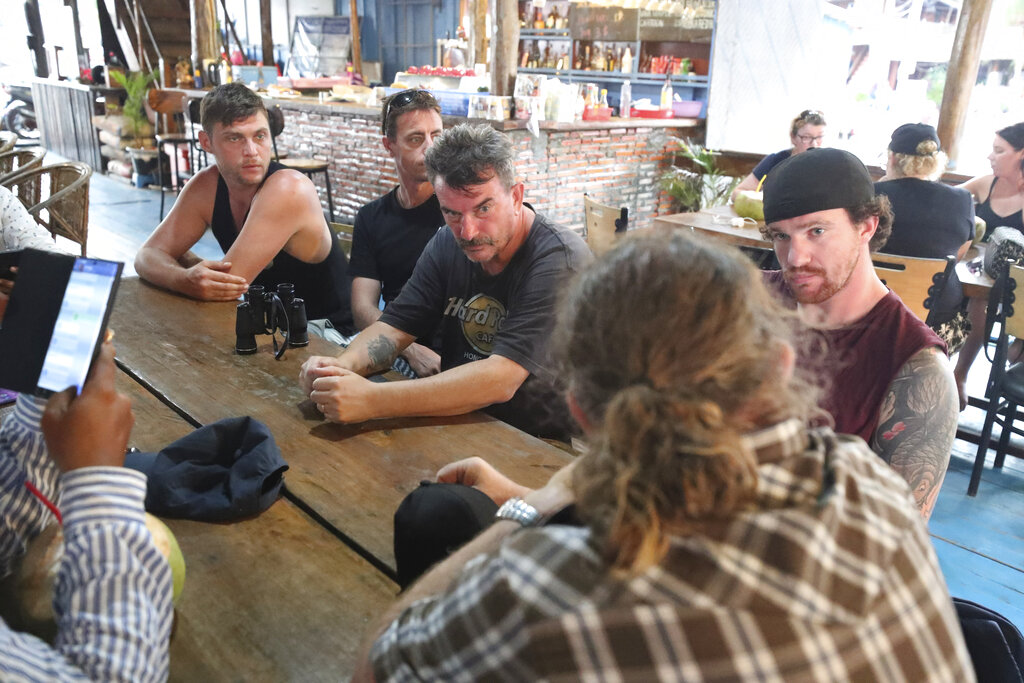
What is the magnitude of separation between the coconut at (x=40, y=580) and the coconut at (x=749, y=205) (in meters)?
3.85

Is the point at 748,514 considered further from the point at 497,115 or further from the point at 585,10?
the point at 585,10

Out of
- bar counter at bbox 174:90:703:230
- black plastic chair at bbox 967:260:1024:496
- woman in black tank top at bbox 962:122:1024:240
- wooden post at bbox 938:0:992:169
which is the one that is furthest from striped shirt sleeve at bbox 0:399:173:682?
wooden post at bbox 938:0:992:169

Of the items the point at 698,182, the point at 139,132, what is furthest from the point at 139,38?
the point at 698,182

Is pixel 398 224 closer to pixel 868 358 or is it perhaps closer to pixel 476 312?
pixel 476 312

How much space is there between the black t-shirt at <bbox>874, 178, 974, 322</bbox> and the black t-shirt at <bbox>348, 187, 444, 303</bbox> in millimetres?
1990

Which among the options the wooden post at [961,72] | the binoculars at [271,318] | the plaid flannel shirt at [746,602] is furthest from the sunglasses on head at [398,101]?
the wooden post at [961,72]

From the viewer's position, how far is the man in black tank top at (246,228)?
8.57 ft

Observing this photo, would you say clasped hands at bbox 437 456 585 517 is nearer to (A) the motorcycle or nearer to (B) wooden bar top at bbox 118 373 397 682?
(B) wooden bar top at bbox 118 373 397 682

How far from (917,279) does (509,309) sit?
67.8 inches

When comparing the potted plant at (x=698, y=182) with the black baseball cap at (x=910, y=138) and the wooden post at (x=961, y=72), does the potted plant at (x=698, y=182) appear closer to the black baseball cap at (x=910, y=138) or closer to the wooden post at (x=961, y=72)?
the wooden post at (x=961, y=72)

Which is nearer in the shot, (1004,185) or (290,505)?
(290,505)

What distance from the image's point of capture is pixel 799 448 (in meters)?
0.69

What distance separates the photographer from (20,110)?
43.5 ft

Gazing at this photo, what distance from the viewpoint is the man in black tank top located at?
2.61 meters
